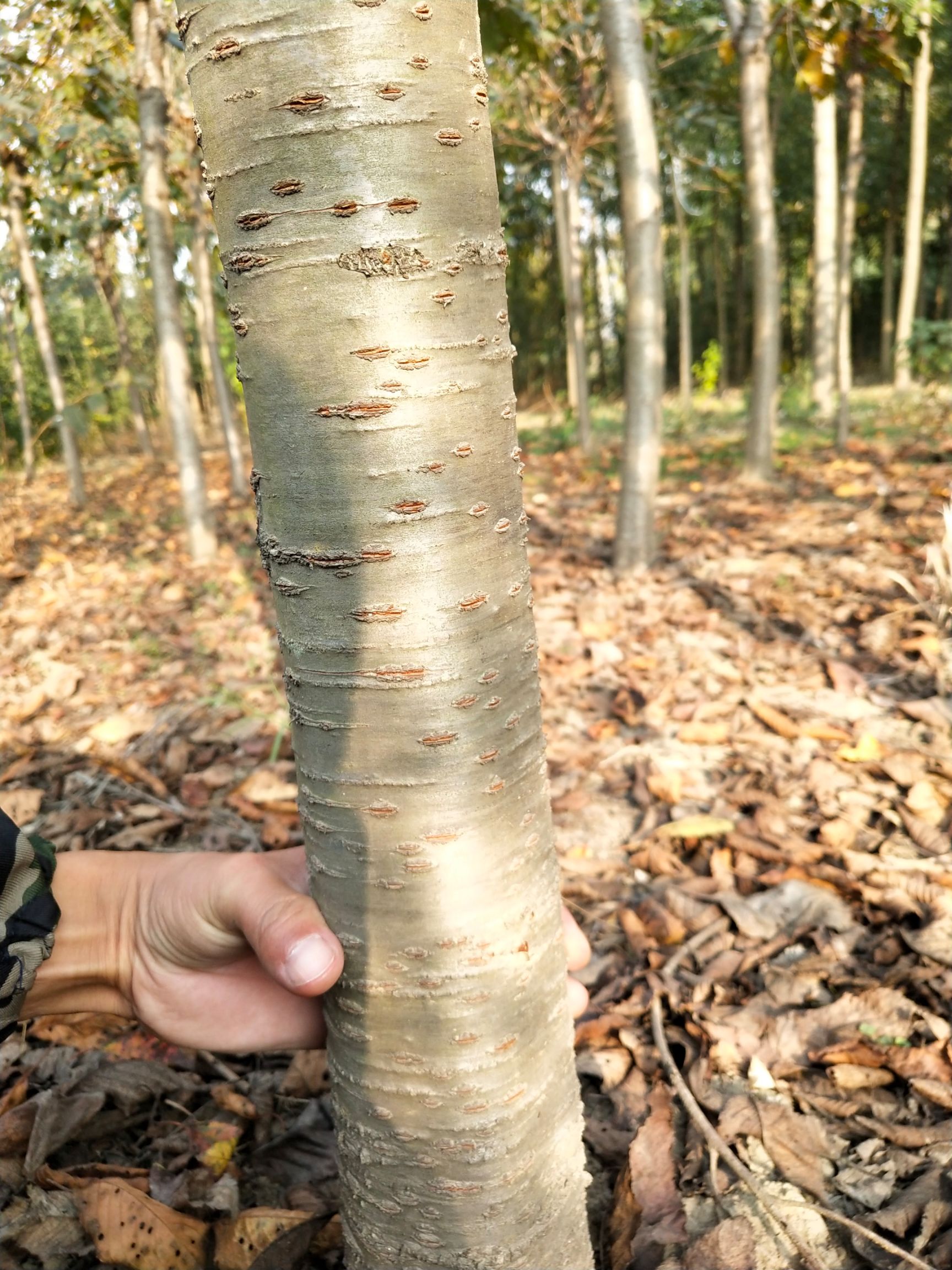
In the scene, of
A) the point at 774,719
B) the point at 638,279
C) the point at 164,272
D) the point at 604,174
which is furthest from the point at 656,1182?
the point at 604,174

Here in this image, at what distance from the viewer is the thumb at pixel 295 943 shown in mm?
1112

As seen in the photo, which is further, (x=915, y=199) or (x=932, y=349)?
(x=915, y=199)

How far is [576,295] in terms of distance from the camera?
9688mm

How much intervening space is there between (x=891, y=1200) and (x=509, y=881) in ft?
3.21

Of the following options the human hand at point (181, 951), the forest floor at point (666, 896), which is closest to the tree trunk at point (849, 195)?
the forest floor at point (666, 896)

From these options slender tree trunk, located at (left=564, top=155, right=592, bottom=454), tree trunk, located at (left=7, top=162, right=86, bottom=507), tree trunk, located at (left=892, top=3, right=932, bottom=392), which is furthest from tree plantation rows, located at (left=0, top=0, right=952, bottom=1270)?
tree trunk, located at (left=892, top=3, right=932, bottom=392)

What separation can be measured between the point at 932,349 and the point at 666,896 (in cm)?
710

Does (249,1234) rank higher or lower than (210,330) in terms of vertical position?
lower

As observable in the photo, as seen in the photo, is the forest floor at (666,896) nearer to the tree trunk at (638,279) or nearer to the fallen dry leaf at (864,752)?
the fallen dry leaf at (864,752)

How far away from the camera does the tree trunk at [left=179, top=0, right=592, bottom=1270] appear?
2.93ft

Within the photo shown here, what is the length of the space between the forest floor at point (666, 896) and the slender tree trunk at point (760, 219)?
1837 mm

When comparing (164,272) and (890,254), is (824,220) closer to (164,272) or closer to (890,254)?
(164,272)

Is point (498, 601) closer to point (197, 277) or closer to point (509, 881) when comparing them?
point (509, 881)

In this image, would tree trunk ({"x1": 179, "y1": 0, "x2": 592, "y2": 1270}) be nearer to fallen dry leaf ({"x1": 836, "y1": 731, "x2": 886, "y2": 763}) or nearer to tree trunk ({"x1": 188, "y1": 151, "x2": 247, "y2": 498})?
fallen dry leaf ({"x1": 836, "y1": 731, "x2": 886, "y2": 763})
